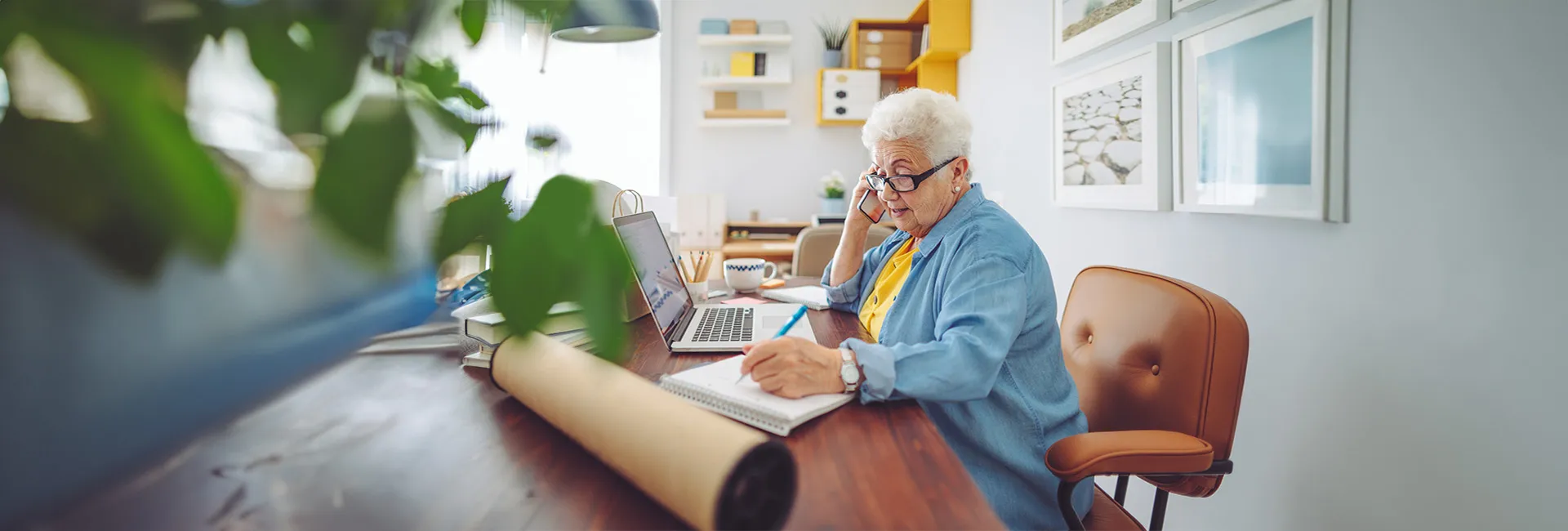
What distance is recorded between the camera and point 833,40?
4.84 m

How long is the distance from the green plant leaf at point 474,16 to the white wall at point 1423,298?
5.12 ft

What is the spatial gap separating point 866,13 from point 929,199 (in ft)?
12.5

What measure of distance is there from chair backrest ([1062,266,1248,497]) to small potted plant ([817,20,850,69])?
3488 mm

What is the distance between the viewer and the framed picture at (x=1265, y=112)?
1.50 meters

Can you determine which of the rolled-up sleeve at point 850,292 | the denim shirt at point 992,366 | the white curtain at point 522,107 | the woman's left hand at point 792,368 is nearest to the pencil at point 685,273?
the rolled-up sleeve at point 850,292

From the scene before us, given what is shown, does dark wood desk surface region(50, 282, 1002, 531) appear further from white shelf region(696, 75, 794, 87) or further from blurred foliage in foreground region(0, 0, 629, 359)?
white shelf region(696, 75, 794, 87)

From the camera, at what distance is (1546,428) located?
1.14 metres

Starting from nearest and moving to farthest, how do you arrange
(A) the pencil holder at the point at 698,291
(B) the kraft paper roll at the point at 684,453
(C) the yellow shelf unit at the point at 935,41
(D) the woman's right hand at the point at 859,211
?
(B) the kraft paper roll at the point at 684,453 → (A) the pencil holder at the point at 698,291 → (D) the woman's right hand at the point at 859,211 → (C) the yellow shelf unit at the point at 935,41

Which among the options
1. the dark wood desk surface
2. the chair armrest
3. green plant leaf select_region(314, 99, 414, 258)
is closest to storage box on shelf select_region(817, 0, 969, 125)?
the chair armrest

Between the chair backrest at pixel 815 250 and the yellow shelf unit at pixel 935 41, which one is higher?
the yellow shelf unit at pixel 935 41

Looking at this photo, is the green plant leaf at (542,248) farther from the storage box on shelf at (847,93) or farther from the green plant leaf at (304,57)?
the storage box on shelf at (847,93)

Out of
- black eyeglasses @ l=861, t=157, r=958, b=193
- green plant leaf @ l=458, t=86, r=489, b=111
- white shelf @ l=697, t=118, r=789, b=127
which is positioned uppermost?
white shelf @ l=697, t=118, r=789, b=127

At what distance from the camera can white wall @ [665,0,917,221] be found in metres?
4.99

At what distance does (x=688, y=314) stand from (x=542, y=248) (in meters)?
1.50
